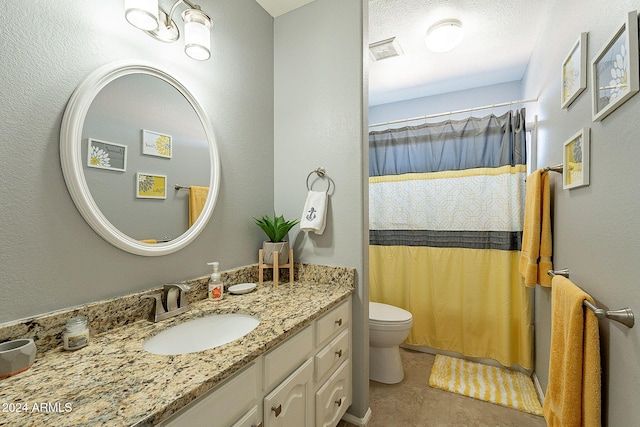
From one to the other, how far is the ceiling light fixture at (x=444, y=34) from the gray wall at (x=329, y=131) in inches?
25.8

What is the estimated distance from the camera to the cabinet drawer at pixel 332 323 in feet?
3.81

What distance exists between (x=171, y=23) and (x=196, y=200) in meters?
0.73

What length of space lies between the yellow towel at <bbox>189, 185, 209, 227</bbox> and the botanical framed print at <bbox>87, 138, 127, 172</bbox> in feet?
0.95

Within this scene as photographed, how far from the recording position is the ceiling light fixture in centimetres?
176

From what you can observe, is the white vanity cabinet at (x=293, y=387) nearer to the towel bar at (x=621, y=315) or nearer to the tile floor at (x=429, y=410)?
the tile floor at (x=429, y=410)

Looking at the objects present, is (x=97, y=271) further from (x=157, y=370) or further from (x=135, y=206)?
(x=157, y=370)

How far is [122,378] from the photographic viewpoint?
65 centimetres

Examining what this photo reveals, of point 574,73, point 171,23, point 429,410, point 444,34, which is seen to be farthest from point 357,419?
point 444,34

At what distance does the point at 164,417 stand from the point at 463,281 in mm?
2280

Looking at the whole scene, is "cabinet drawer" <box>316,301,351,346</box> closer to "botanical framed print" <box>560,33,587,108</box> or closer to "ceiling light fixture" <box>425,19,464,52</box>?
"botanical framed print" <box>560,33,587,108</box>

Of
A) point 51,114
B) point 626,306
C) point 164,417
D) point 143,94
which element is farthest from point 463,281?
point 51,114

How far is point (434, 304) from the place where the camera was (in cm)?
232

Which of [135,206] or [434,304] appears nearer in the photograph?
[135,206]

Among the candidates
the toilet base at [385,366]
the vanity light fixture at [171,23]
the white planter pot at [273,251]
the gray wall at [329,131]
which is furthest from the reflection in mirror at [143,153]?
the toilet base at [385,366]
